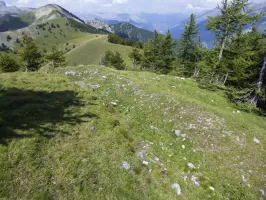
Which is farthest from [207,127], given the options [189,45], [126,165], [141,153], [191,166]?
[189,45]

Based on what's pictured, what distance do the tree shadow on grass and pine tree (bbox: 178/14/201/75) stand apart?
34754 millimetres

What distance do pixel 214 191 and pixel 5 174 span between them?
9.67 metres

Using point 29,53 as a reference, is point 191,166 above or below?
above

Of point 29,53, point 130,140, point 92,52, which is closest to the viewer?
point 130,140

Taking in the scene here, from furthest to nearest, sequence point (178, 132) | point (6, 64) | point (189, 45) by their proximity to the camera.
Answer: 1. point (6, 64)
2. point (189, 45)
3. point (178, 132)

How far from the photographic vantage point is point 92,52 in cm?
15625

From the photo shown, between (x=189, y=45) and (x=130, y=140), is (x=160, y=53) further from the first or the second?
(x=130, y=140)

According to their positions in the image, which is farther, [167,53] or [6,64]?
[167,53]

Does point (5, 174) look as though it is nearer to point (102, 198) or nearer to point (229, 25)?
point (102, 198)

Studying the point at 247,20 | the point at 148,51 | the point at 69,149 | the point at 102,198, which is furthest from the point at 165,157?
the point at 148,51

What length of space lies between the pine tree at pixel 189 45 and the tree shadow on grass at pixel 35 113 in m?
34.8

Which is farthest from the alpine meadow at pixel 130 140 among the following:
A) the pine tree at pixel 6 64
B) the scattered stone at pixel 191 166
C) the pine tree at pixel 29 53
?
the pine tree at pixel 6 64

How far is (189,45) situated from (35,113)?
40.3 metres

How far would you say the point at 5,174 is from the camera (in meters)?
7.64
